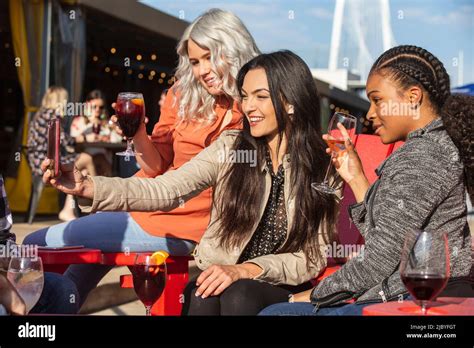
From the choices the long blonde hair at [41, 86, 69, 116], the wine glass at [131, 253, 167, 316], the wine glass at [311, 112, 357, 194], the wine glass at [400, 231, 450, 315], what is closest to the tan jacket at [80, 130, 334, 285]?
the wine glass at [311, 112, 357, 194]

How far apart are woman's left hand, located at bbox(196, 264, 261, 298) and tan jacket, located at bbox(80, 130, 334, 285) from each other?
0.08 meters

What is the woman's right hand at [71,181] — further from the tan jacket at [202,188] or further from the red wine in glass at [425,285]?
the red wine in glass at [425,285]

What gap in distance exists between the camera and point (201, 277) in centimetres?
305

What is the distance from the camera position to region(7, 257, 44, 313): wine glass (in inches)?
101

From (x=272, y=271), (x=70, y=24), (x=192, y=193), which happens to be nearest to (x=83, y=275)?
(x=192, y=193)

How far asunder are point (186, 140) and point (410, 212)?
1.48 m

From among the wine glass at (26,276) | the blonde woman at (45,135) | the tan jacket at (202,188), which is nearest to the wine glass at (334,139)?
the tan jacket at (202,188)

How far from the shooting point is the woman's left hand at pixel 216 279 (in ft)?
10.00

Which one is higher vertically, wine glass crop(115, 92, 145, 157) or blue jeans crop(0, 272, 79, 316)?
wine glass crop(115, 92, 145, 157)

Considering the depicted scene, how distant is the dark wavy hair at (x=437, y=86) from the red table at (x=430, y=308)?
0.41 meters

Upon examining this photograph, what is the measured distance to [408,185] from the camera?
8.54 feet

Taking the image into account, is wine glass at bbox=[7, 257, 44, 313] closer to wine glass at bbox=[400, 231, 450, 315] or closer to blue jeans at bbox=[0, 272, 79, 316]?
blue jeans at bbox=[0, 272, 79, 316]

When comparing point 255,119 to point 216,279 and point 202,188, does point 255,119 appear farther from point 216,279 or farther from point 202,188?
point 216,279

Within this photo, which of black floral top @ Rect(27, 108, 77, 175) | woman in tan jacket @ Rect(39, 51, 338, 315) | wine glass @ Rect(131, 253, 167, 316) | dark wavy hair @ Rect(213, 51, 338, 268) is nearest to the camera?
wine glass @ Rect(131, 253, 167, 316)
